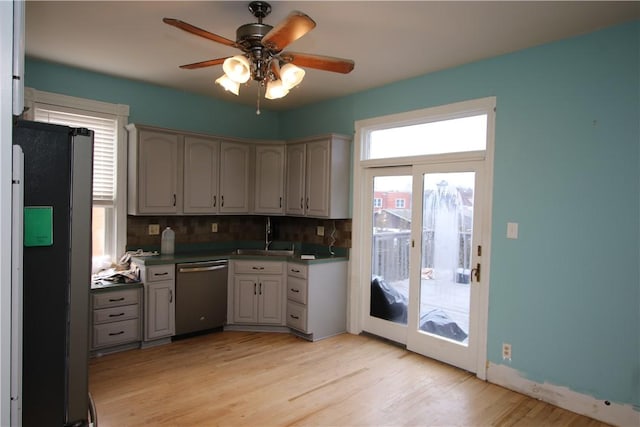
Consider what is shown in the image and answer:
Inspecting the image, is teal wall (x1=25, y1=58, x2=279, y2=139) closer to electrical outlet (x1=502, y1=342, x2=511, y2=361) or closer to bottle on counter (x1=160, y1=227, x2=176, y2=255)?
bottle on counter (x1=160, y1=227, x2=176, y2=255)

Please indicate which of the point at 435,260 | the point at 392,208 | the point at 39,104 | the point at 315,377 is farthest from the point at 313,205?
the point at 39,104

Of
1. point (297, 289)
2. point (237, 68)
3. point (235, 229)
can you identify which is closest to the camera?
point (237, 68)

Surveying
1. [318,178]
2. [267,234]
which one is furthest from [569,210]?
[267,234]

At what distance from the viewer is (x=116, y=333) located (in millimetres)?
3750

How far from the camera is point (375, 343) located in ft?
13.7

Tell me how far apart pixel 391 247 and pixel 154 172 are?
2.58m

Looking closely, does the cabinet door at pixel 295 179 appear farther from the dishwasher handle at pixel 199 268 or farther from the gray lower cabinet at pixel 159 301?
the gray lower cabinet at pixel 159 301

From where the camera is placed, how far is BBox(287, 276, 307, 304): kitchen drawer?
13.9 ft

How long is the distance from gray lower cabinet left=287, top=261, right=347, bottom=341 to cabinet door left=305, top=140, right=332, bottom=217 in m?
0.63

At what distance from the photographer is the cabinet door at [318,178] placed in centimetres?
443

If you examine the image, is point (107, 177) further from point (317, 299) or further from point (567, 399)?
point (567, 399)

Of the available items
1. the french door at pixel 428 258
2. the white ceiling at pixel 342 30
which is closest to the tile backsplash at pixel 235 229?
the french door at pixel 428 258

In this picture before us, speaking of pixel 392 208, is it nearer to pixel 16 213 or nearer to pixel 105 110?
pixel 105 110

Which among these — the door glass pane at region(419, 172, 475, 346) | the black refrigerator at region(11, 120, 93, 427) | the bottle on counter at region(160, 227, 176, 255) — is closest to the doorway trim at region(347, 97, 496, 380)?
the door glass pane at region(419, 172, 475, 346)
